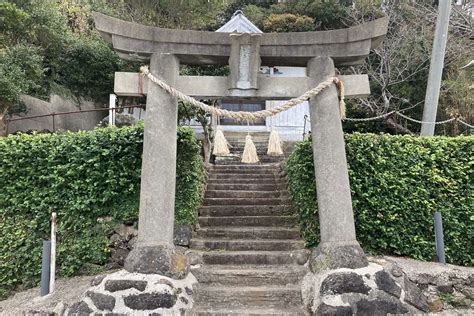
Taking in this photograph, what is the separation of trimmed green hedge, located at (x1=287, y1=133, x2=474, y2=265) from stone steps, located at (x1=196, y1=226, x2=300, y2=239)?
1.60 feet

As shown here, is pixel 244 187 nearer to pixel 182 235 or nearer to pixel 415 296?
pixel 182 235

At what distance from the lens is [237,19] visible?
51.6ft

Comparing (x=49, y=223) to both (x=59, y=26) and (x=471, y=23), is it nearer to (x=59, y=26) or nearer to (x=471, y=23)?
(x=59, y=26)

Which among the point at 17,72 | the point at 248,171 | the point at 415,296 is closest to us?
the point at 415,296

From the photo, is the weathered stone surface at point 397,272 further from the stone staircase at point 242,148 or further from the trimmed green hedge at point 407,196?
the stone staircase at point 242,148

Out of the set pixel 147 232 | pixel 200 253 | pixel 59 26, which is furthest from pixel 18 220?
pixel 59 26

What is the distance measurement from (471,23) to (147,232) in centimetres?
1356

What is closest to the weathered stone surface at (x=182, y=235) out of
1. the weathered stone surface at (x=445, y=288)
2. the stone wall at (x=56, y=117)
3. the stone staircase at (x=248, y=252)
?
the stone staircase at (x=248, y=252)

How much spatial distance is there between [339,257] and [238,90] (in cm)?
265

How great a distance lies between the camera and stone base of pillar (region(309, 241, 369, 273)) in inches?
183

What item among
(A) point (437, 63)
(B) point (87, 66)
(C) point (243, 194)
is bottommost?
(C) point (243, 194)

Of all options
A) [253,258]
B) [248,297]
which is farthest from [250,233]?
[248,297]

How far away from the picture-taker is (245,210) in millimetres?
7508

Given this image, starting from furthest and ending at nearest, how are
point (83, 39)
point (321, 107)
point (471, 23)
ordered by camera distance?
point (83, 39), point (471, 23), point (321, 107)
